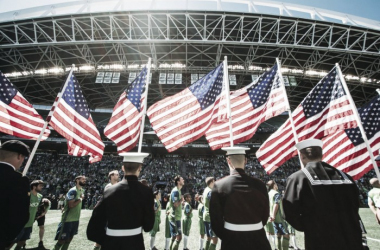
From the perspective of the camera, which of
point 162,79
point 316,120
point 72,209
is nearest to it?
point 316,120

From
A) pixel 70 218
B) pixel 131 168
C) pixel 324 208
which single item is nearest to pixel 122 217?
pixel 131 168

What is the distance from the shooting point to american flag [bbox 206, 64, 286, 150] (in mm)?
5445

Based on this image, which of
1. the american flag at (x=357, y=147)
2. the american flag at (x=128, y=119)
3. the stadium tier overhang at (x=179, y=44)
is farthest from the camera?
the stadium tier overhang at (x=179, y=44)

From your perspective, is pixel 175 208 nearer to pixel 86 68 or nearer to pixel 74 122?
pixel 74 122

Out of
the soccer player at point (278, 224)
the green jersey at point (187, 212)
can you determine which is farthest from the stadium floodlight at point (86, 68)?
the soccer player at point (278, 224)

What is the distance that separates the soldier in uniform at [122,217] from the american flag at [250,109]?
3.00 metres

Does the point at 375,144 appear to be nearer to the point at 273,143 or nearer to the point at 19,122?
the point at 273,143

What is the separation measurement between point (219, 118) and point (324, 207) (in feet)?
12.0

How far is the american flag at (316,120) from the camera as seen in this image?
4.87 m

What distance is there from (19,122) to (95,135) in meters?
1.63

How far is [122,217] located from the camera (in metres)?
2.51

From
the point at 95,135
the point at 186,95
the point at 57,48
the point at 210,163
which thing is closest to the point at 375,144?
the point at 186,95

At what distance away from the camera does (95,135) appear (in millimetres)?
5203

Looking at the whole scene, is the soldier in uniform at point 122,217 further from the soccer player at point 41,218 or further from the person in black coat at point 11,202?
the soccer player at point 41,218
